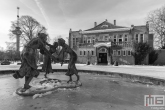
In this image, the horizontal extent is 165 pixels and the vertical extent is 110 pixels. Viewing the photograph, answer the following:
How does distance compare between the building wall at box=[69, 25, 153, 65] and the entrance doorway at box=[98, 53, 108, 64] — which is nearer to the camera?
the building wall at box=[69, 25, 153, 65]

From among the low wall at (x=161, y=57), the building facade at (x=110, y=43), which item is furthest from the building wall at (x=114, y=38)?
the low wall at (x=161, y=57)

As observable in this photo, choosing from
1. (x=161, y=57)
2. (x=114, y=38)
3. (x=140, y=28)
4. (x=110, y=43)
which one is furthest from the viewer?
(x=114, y=38)

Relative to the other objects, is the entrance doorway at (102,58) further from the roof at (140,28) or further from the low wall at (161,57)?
the low wall at (161,57)

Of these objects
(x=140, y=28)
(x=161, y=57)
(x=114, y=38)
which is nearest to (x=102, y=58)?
(x=114, y=38)

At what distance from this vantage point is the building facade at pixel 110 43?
27.3 m

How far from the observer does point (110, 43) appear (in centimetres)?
2688

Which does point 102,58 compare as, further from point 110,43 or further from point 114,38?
point 114,38

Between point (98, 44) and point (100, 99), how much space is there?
971 inches

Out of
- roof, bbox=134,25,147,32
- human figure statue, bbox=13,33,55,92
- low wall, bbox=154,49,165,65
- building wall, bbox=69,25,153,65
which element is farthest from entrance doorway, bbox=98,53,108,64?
human figure statue, bbox=13,33,55,92

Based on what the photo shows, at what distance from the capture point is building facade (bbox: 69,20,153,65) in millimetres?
27297

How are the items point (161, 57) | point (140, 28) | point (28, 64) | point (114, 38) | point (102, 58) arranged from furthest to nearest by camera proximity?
point (114, 38) → point (102, 58) → point (161, 57) → point (140, 28) → point (28, 64)

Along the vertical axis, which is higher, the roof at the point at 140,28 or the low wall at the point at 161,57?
the roof at the point at 140,28

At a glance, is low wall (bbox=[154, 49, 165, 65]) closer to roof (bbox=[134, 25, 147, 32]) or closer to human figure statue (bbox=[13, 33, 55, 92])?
roof (bbox=[134, 25, 147, 32])

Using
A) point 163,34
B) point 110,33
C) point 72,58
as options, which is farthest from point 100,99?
point 163,34
